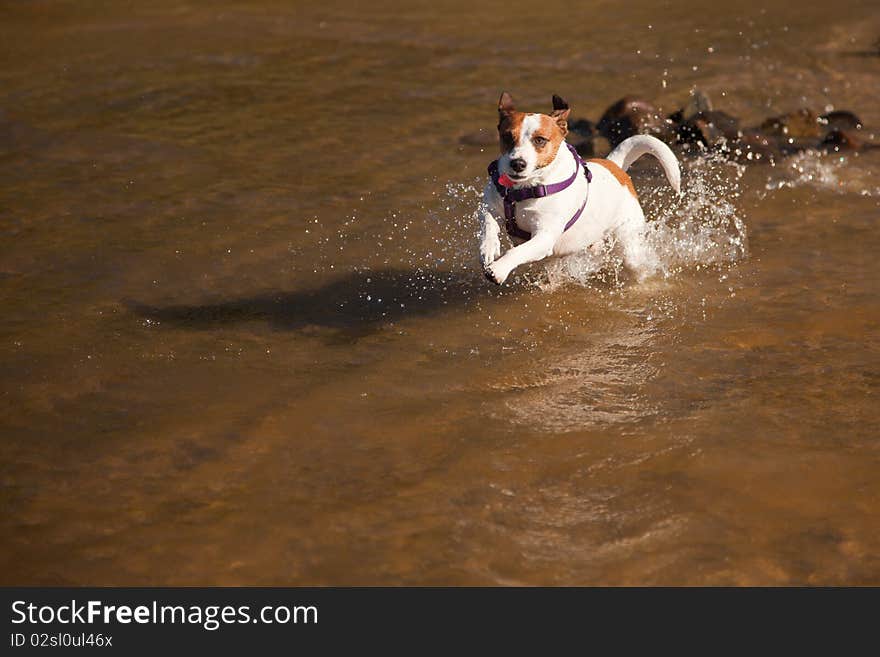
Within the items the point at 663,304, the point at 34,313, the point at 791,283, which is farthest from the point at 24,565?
the point at 791,283

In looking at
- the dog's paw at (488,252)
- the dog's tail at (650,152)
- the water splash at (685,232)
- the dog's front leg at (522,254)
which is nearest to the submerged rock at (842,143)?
the water splash at (685,232)

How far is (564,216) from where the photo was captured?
5.75m

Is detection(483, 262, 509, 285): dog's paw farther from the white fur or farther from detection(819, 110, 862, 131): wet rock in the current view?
detection(819, 110, 862, 131): wet rock

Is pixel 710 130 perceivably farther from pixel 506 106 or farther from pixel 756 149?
pixel 506 106

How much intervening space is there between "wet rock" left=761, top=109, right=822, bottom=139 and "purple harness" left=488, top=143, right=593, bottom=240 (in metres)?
3.91

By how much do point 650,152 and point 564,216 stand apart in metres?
1.08

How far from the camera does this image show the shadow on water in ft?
20.1

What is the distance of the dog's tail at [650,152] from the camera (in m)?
6.46

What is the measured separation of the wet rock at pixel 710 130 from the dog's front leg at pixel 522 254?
3639 millimetres

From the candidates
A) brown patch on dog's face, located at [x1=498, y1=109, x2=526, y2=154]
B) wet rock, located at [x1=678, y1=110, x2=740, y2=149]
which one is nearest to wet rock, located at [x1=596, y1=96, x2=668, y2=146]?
wet rock, located at [x1=678, y1=110, x2=740, y2=149]

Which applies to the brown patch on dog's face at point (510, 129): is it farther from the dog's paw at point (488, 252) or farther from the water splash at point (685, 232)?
the water splash at point (685, 232)

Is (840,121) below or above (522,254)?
above

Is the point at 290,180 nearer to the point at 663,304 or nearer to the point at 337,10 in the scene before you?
the point at 663,304

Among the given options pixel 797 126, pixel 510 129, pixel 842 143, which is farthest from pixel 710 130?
pixel 510 129
